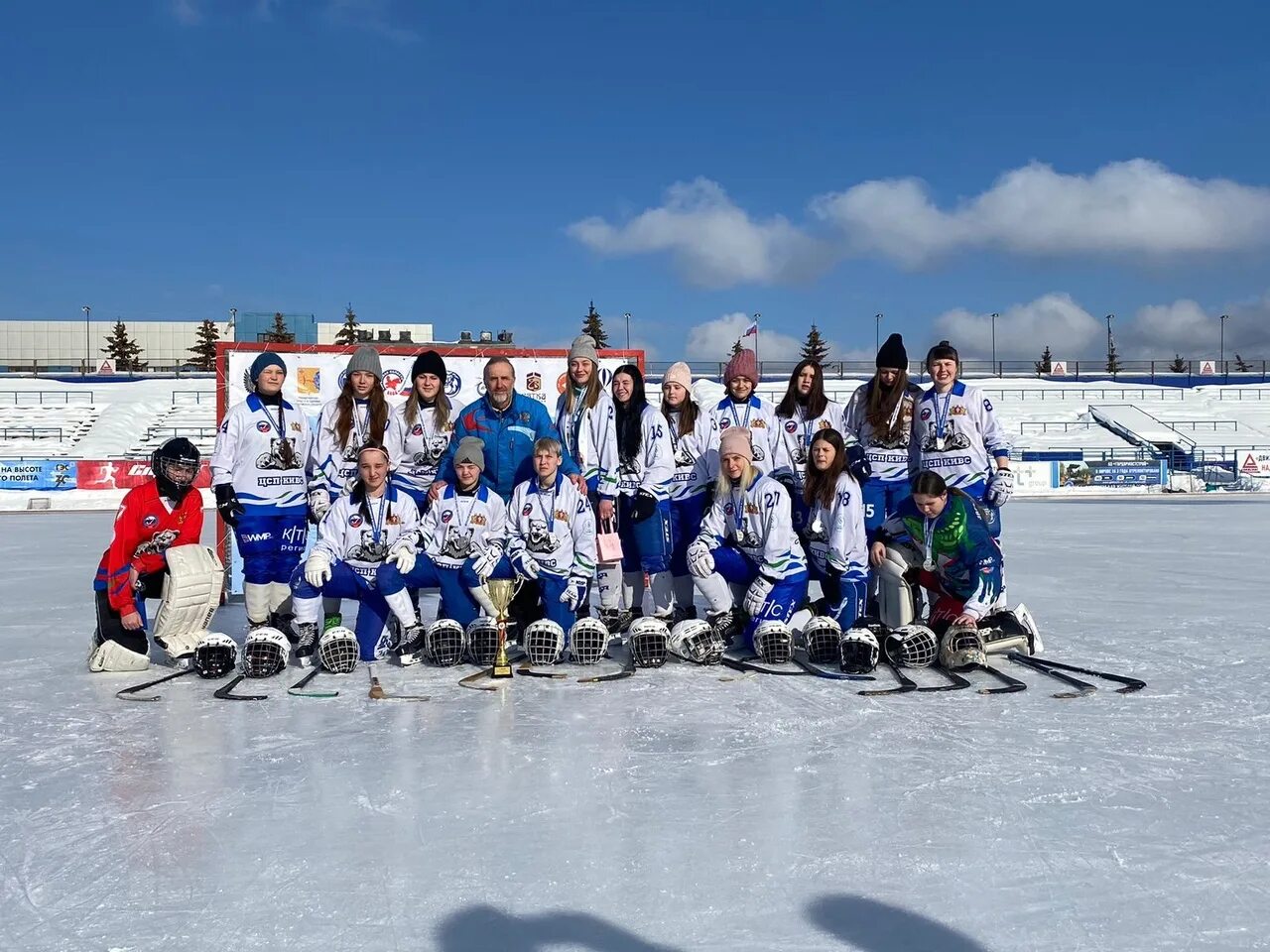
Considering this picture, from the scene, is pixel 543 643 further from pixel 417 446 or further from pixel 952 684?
pixel 952 684

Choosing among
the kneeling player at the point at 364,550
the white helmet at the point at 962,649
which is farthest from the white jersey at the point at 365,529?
the white helmet at the point at 962,649

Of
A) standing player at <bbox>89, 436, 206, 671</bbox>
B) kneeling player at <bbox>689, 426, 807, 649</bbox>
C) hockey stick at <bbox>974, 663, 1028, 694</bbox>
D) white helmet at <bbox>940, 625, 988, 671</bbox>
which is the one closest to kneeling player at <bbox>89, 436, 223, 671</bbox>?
standing player at <bbox>89, 436, 206, 671</bbox>

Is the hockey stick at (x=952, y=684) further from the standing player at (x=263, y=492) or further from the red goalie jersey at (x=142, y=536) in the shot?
the red goalie jersey at (x=142, y=536)

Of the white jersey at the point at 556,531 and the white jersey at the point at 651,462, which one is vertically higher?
the white jersey at the point at 651,462

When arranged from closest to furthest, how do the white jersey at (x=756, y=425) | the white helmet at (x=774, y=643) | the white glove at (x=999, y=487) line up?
1. the white helmet at (x=774, y=643)
2. the white glove at (x=999, y=487)
3. the white jersey at (x=756, y=425)

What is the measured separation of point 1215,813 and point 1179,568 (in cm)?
663

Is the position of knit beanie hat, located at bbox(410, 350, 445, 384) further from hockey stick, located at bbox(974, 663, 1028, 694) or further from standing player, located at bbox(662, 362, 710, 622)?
hockey stick, located at bbox(974, 663, 1028, 694)

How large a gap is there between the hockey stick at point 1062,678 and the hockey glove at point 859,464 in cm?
122

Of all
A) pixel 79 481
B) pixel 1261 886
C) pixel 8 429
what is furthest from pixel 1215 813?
pixel 8 429

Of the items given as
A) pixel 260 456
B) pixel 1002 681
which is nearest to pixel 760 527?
pixel 1002 681

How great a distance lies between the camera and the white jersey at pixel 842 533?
16.2ft

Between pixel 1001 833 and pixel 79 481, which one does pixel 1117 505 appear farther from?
pixel 79 481

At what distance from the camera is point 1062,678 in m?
4.29

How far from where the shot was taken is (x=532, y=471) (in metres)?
5.31
